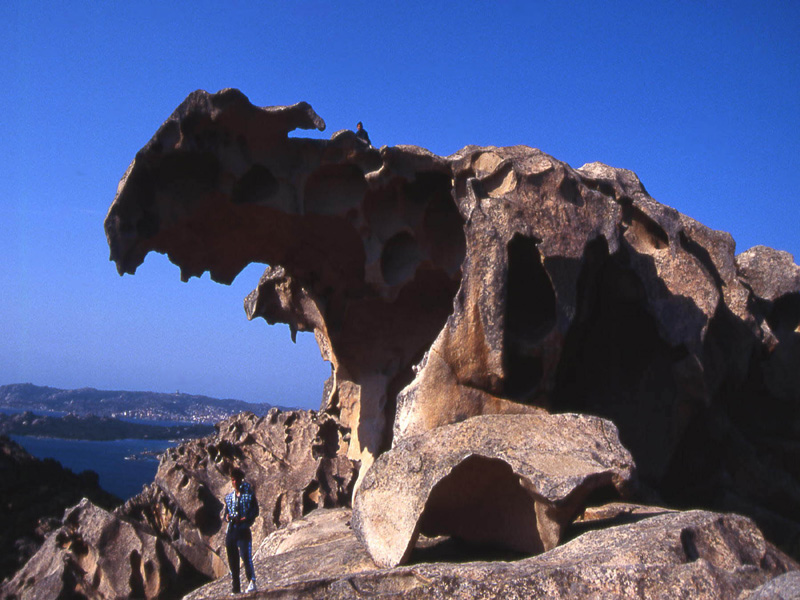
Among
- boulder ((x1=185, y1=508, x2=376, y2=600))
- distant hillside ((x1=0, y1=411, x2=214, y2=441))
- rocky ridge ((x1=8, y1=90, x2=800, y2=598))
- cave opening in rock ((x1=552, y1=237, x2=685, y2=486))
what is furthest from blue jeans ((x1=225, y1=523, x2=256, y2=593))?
distant hillside ((x1=0, y1=411, x2=214, y2=441))

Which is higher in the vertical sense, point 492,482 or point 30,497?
point 492,482

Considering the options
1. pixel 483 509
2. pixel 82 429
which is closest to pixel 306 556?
pixel 483 509

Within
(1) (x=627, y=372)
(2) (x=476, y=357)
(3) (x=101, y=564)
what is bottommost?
(3) (x=101, y=564)

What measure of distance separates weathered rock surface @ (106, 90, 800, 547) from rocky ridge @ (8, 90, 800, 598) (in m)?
0.03

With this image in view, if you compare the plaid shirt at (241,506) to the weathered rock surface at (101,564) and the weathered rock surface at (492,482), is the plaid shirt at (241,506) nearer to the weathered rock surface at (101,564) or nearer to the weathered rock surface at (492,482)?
the weathered rock surface at (492,482)

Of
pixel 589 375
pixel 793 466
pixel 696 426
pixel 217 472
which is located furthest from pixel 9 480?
pixel 793 466

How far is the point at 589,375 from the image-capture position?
9.50 metres

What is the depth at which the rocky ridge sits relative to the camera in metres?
5.64

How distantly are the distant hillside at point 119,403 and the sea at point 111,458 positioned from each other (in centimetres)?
3103

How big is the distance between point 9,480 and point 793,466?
13.0 m

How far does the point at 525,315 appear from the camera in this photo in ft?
26.3

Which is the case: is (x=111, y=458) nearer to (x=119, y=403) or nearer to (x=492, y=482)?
(x=492, y=482)

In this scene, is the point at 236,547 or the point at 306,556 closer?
the point at 236,547

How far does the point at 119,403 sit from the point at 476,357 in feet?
328
